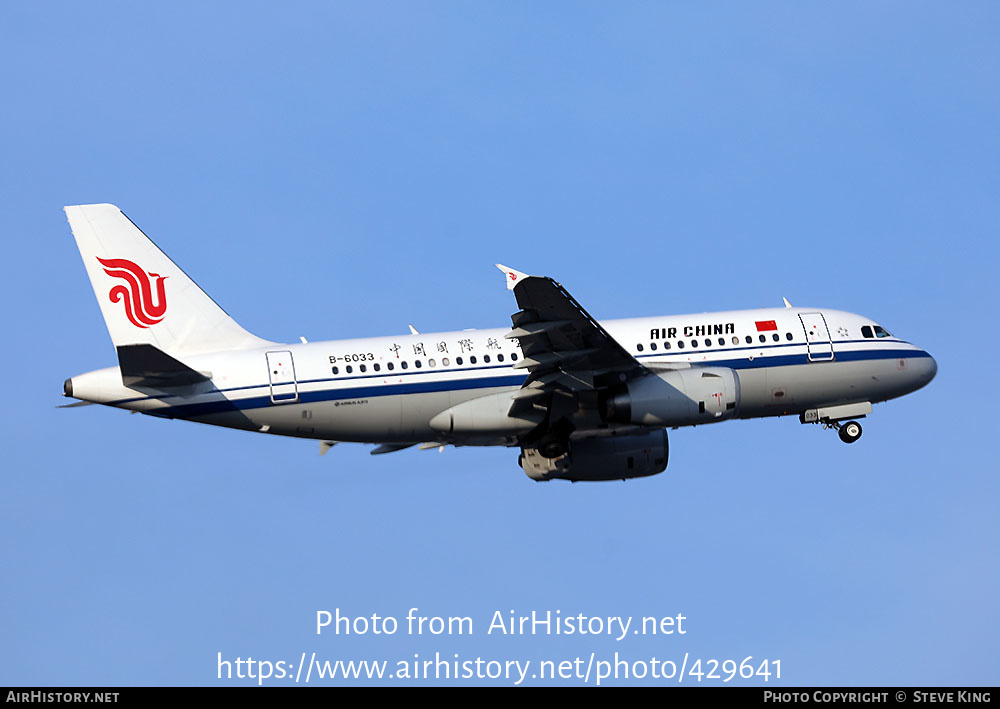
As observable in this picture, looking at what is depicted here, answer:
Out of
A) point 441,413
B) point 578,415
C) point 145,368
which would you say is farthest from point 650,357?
point 145,368

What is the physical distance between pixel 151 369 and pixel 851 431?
25037 mm

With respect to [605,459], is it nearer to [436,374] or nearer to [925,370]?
[436,374]

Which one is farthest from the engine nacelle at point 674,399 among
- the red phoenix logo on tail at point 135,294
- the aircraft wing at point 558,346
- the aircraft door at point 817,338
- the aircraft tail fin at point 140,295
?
the red phoenix logo on tail at point 135,294

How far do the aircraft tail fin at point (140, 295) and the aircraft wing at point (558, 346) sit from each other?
9.78 m

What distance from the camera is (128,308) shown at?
49625 mm

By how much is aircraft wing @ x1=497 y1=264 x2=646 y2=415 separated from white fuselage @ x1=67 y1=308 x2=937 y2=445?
1668mm

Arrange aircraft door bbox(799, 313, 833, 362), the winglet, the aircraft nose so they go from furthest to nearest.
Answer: the aircraft nose < aircraft door bbox(799, 313, 833, 362) < the winglet

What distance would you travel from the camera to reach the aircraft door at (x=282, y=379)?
47812 millimetres

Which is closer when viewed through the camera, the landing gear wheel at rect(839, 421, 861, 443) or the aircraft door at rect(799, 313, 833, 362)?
the aircraft door at rect(799, 313, 833, 362)

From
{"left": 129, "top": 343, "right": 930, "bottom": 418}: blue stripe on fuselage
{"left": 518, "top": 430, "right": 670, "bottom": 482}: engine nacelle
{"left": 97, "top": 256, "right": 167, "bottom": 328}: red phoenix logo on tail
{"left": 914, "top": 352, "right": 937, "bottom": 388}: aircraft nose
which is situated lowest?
{"left": 518, "top": 430, "right": 670, "bottom": 482}: engine nacelle

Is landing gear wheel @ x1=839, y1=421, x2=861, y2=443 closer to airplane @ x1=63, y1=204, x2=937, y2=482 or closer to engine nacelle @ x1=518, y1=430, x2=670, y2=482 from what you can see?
airplane @ x1=63, y1=204, x2=937, y2=482

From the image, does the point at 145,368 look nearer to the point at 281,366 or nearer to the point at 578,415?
the point at 281,366

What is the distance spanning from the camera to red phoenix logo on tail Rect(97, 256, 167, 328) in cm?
4959

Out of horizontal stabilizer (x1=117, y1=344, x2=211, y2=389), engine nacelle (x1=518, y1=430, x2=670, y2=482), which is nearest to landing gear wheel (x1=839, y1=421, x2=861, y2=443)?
engine nacelle (x1=518, y1=430, x2=670, y2=482)
